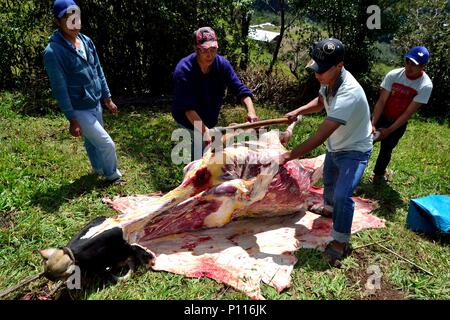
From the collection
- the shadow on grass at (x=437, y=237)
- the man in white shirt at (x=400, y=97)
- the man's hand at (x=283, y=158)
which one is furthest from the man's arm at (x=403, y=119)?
the man's hand at (x=283, y=158)

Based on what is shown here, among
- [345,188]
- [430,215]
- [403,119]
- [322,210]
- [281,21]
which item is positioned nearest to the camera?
[345,188]

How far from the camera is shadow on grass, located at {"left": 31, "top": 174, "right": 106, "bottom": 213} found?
424 centimetres

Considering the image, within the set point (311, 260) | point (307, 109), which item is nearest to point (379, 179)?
point (307, 109)

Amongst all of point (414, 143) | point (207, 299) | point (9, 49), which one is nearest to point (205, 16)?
point (9, 49)

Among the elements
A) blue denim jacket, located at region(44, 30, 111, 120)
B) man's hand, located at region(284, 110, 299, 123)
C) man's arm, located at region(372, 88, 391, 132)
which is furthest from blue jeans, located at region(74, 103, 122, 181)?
man's arm, located at region(372, 88, 391, 132)

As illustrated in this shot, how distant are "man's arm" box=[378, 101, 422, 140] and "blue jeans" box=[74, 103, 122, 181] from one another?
310 centimetres

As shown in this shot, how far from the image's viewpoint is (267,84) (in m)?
9.22

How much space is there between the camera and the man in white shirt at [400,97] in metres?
4.53

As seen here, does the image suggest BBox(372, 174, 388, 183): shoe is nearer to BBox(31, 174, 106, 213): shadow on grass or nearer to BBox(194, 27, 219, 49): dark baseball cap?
BBox(194, 27, 219, 49): dark baseball cap

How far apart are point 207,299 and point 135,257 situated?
686 millimetres

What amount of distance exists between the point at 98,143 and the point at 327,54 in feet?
8.54

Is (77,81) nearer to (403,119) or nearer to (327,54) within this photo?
(327,54)

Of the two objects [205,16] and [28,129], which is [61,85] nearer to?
[28,129]

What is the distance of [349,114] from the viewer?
3297mm
